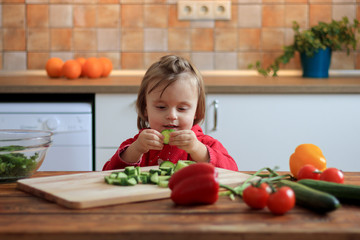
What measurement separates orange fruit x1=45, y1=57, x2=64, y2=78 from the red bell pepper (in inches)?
81.3

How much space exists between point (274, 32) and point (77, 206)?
2.45m

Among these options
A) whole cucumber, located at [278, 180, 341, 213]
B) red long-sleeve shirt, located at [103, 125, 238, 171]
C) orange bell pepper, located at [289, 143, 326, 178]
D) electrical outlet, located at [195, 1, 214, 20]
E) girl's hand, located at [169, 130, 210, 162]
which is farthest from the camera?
electrical outlet, located at [195, 1, 214, 20]

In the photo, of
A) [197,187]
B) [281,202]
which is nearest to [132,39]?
[197,187]

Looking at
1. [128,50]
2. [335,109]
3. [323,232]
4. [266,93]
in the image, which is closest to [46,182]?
[323,232]

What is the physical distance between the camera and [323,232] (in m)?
0.84

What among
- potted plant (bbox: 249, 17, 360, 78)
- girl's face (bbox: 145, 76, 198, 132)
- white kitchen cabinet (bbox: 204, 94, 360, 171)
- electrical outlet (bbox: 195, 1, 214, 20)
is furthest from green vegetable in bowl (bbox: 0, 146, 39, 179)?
electrical outlet (bbox: 195, 1, 214, 20)

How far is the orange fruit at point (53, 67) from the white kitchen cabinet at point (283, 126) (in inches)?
36.8

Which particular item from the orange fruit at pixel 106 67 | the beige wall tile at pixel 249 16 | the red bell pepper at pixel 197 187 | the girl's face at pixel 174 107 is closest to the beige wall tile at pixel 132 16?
the orange fruit at pixel 106 67

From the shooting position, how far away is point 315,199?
0.97 meters

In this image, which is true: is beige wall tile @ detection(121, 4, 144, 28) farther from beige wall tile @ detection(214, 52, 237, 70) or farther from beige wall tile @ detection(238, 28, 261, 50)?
beige wall tile @ detection(238, 28, 261, 50)

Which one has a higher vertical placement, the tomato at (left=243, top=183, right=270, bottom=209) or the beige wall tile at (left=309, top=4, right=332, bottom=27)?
the beige wall tile at (left=309, top=4, right=332, bottom=27)

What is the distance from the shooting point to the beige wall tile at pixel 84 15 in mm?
3215

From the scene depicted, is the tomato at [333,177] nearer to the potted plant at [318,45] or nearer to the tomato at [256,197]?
the tomato at [256,197]

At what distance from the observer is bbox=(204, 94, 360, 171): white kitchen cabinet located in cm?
255
